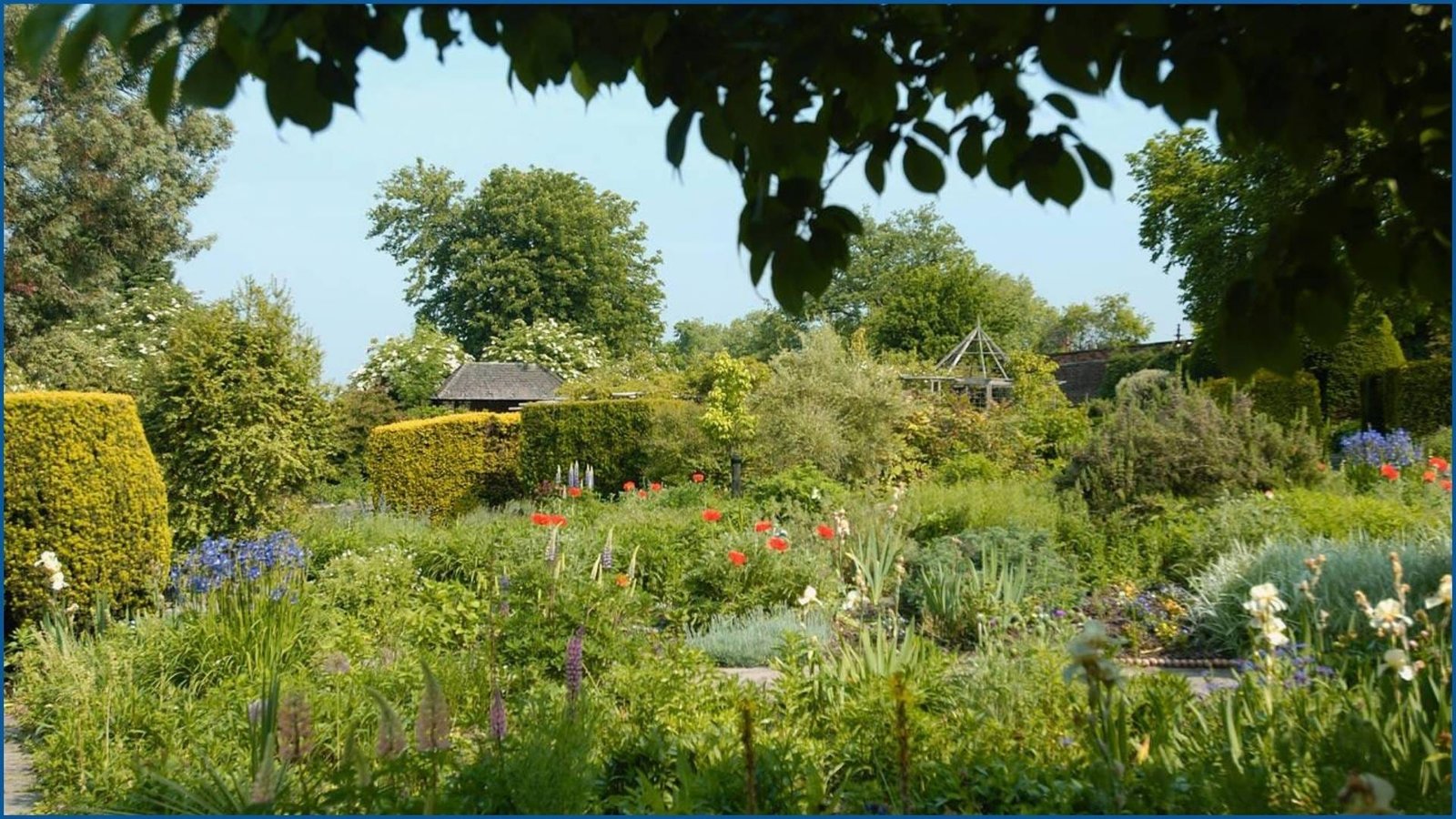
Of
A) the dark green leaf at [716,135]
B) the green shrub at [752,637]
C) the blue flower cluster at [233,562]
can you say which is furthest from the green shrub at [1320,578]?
the blue flower cluster at [233,562]

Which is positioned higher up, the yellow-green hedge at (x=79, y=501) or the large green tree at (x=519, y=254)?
the large green tree at (x=519, y=254)

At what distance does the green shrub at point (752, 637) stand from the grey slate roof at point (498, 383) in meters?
21.3

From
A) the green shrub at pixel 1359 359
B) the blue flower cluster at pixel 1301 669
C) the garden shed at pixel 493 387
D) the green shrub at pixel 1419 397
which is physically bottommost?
the blue flower cluster at pixel 1301 669

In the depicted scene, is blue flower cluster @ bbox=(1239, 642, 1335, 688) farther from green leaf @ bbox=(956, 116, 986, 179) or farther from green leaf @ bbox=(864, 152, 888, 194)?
green leaf @ bbox=(864, 152, 888, 194)

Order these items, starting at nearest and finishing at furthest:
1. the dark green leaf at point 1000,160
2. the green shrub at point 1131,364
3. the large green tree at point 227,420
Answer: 1. the dark green leaf at point 1000,160
2. the large green tree at point 227,420
3. the green shrub at point 1131,364

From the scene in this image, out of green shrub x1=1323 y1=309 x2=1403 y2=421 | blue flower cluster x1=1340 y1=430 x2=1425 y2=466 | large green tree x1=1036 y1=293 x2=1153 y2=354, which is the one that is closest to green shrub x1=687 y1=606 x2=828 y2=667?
blue flower cluster x1=1340 y1=430 x2=1425 y2=466

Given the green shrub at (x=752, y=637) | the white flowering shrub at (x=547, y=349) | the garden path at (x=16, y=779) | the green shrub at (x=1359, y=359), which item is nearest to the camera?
the garden path at (x=16, y=779)

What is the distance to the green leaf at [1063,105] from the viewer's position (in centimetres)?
176

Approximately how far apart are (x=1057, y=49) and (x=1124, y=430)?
7233mm

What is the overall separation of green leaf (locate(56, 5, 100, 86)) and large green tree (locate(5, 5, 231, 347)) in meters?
19.3

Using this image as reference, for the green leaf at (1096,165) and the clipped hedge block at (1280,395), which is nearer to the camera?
the green leaf at (1096,165)

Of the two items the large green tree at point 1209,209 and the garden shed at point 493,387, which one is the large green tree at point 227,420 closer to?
the large green tree at point 1209,209

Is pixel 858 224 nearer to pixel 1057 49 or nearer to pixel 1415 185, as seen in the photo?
pixel 1057 49

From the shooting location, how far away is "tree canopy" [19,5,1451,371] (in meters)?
1.44
